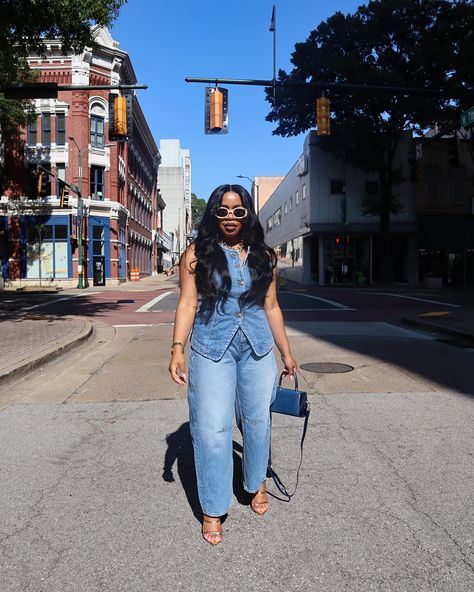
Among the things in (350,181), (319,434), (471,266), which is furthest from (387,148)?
(319,434)

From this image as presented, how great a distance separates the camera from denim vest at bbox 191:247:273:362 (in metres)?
2.84

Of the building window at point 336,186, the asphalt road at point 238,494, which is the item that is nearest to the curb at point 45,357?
the asphalt road at point 238,494

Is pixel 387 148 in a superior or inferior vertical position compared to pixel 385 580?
superior

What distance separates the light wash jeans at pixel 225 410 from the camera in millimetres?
2805

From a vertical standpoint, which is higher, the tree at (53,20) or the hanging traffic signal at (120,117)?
the tree at (53,20)

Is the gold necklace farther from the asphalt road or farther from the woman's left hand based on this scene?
the asphalt road

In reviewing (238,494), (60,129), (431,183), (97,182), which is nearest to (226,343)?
(238,494)

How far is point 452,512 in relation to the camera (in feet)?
10.2

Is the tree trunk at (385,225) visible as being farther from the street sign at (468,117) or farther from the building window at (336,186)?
the street sign at (468,117)

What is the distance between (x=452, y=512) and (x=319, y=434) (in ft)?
5.30

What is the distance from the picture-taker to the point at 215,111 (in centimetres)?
1316

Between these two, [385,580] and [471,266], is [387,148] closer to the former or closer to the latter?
[471,266]

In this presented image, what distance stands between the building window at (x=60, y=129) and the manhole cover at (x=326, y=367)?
107 ft

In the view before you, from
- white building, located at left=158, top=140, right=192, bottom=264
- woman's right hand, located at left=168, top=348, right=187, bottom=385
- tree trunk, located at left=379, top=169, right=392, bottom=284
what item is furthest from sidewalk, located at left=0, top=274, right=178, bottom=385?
white building, located at left=158, top=140, right=192, bottom=264
